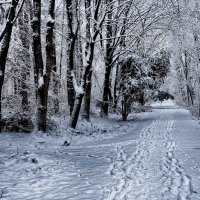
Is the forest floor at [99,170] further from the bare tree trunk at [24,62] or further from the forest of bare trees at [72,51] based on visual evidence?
the bare tree trunk at [24,62]

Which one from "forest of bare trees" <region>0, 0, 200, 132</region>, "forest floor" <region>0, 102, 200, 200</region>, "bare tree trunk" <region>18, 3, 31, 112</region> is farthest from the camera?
"bare tree trunk" <region>18, 3, 31, 112</region>

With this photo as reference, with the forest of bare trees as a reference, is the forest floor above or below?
below

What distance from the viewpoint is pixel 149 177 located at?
7262 millimetres

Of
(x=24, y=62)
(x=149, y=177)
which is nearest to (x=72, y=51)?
(x=24, y=62)

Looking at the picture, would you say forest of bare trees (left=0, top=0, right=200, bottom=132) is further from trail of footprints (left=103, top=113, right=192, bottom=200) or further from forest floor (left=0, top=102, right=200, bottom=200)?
trail of footprints (left=103, top=113, right=192, bottom=200)

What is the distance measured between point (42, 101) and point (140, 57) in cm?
1150

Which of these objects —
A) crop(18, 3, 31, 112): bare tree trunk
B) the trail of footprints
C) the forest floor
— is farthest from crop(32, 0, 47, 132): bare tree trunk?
the trail of footprints

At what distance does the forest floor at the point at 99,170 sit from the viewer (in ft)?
20.2

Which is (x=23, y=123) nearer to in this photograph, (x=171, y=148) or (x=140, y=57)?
(x=171, y=148)

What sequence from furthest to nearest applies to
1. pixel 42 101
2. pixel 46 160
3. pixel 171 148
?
1. pixel 42 101
2. pixel 171 148
3. pixel 46 160

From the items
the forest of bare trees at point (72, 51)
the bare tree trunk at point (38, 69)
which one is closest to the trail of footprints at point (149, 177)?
the bare tree trunk at point (38, 69)

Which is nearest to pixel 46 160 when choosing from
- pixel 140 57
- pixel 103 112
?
pixel 103 112

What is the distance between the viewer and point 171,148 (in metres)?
11.4

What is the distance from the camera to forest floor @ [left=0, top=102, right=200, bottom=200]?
616 cm
